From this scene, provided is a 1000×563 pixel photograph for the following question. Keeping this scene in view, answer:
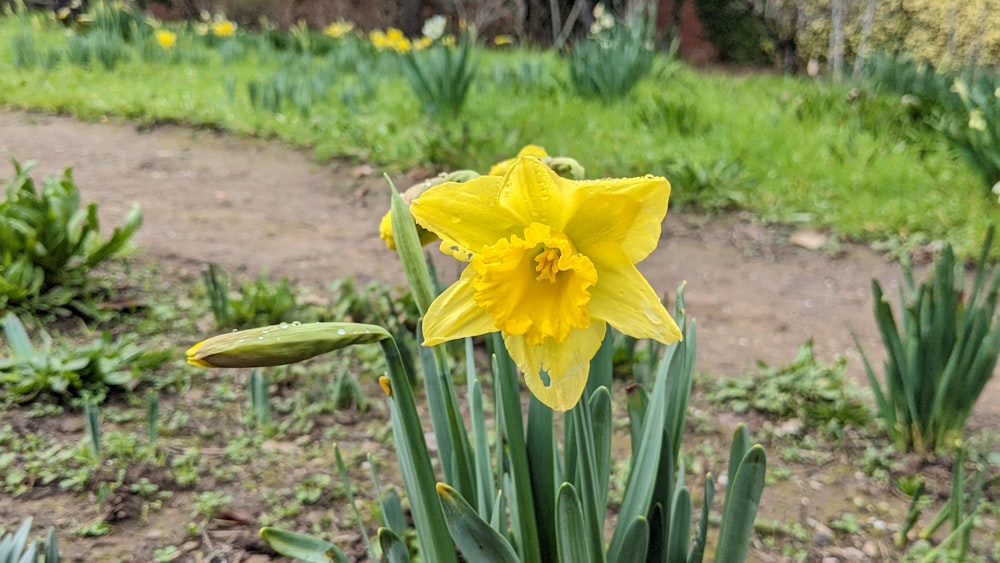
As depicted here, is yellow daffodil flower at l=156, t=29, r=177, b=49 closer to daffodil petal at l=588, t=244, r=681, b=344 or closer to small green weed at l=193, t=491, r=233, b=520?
small green weed at l=193, t=491, r=233, b=520

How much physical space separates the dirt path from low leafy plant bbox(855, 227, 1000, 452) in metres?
0.41

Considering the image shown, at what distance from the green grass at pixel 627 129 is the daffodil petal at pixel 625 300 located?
302 cm

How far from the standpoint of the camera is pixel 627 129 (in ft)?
14.5

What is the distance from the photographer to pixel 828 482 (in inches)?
69.6

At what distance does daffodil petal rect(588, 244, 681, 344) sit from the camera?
2.45 ft

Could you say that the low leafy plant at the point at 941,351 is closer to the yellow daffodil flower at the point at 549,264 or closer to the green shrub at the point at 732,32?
the yellow daffodil flower at the point at 549,264

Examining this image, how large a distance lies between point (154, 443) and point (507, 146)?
8.92ft

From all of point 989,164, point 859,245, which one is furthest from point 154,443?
point 989,164

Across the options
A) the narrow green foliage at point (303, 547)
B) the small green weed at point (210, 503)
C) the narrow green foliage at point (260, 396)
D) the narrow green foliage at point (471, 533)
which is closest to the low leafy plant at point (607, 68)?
the narrow green foliage at point (260, 396)

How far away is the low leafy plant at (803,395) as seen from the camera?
199 cm

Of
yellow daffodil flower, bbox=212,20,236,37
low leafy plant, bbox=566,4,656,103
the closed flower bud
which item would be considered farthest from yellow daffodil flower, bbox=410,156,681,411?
yellow daffodil flower, bbox=212,20,236,37

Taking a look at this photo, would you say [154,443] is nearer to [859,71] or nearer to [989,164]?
[989,164]

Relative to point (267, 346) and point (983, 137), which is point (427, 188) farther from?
point (983, 137)

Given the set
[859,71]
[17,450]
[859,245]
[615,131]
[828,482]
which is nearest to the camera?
[17,450]
